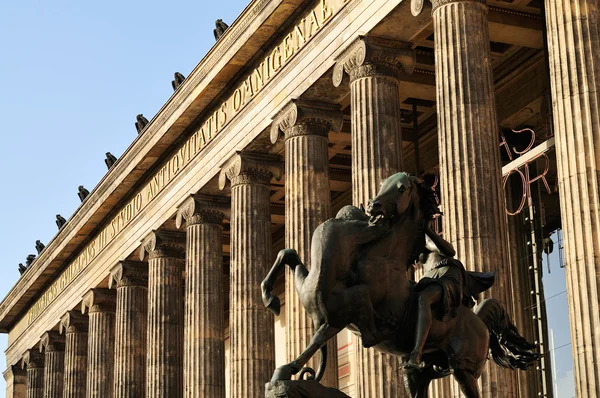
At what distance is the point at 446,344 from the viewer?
27.9 ft

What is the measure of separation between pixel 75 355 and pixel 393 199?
41.2m

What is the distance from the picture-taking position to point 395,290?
26.9ft

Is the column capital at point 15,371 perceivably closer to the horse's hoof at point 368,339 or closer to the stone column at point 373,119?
the stone column at point 373,119

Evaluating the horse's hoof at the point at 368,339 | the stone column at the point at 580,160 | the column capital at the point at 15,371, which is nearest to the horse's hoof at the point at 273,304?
the horse's hoof at the point at 368,339

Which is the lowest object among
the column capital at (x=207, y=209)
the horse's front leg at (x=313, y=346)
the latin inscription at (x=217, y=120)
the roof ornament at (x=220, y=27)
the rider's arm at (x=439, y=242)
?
the horse's front leg at (x=313, y=346)

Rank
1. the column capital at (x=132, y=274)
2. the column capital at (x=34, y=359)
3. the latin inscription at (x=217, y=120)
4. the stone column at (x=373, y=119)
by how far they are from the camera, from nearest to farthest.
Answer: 1. the stone column at (x=373, y=119)
2. the latin inscription at (x=217, y=120)
3. the column capital at (x=132, y=274)
4. the column capital at (x=34, y=359)

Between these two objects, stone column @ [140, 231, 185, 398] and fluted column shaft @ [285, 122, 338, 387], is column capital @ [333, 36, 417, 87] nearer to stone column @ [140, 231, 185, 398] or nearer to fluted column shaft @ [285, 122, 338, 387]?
fluted column shaft @ [285, 122, 338, 387]

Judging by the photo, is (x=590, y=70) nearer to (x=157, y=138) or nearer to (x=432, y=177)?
(x=432, y=177)

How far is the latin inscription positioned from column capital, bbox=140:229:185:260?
1.54 m

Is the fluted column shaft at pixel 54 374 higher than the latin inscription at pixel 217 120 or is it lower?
lower

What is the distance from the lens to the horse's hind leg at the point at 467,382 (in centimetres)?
852

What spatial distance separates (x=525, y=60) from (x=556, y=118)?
10977 millimetres

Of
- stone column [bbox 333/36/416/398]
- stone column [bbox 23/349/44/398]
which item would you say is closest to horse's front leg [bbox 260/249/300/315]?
stone column [bbox 333/36/416/398]

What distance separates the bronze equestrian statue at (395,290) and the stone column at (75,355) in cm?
4033
